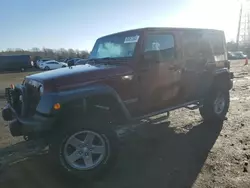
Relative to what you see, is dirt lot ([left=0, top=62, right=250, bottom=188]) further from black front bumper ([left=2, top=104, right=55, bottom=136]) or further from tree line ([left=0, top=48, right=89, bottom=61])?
tree line ([left=0, top=48, right=89, bottom=61])

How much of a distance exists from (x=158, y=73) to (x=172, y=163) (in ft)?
5.47

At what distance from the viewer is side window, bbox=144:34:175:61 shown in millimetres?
4750

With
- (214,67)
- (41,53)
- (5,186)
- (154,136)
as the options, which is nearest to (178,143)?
(154,136)

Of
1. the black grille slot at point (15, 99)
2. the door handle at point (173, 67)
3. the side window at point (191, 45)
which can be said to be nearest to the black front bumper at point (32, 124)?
the black grille slot at point (15, 99)

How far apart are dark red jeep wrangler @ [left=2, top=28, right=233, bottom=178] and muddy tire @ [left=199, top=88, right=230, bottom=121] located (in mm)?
25

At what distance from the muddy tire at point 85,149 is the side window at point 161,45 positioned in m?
1.78

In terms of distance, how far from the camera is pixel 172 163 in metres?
4.12

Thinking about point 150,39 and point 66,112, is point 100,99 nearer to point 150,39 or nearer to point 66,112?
point 66,112

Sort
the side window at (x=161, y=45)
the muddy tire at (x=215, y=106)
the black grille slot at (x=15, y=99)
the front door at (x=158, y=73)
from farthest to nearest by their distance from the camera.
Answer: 1. the muddy tire at (x=215, y=106)
2. the side window at (x=161, y=45)
3. the front door at (x=158, y=73)
4. the black grille slot at (x=15, y=99)

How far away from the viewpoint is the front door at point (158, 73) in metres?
4.63

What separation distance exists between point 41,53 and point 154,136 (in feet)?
229

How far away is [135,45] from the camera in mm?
4645

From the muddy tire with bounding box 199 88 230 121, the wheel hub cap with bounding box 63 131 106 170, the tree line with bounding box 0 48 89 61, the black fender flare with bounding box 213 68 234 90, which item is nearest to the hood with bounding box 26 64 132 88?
the wheel hub cap with bounding box 63 131 106 170

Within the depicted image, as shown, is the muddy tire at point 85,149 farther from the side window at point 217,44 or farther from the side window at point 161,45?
the side window at point 217,44
